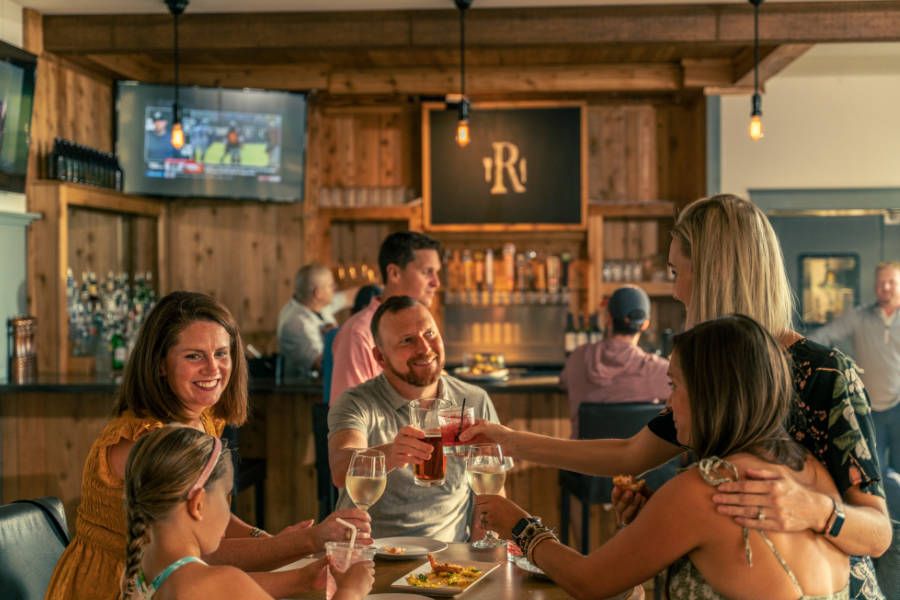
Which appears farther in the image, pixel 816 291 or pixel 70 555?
pixel 816 291

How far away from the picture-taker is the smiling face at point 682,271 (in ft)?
7.92

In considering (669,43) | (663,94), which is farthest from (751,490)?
(663,94)

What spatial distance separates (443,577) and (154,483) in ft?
2.38

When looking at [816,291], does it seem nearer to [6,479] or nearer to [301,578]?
[6,479]

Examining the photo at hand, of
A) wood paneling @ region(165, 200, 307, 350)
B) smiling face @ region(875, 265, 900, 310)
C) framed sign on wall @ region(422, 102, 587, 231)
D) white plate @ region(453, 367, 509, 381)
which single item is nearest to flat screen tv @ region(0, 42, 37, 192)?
wood paneling @ region(165, 200, 307, 350)

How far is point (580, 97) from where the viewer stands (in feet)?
27.9

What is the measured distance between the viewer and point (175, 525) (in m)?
1.93

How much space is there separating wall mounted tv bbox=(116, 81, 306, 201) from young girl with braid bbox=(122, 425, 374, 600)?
570 centimetres

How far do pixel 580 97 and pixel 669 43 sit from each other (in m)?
2.31

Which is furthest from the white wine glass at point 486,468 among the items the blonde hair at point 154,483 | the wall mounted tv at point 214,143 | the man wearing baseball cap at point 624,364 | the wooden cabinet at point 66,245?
the wall mounted tv at point 214,143

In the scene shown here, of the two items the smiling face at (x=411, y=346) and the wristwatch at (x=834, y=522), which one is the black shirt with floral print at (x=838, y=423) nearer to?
the wristwatch at (x=834, y=522)

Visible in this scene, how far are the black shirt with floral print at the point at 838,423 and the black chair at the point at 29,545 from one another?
1790mm

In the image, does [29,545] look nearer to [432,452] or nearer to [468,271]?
[432,452]

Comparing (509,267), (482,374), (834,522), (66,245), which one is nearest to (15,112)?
(66,245)
